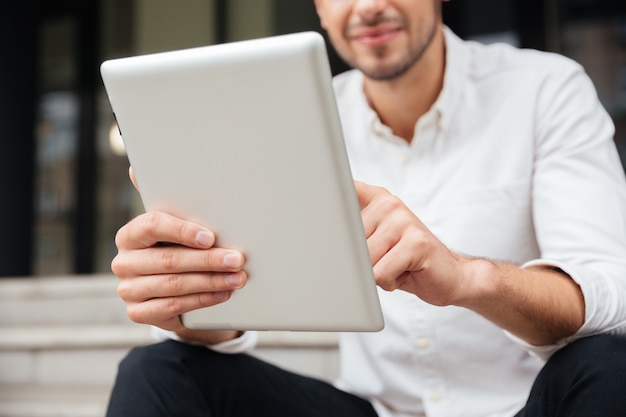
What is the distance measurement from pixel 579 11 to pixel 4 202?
3.04 m

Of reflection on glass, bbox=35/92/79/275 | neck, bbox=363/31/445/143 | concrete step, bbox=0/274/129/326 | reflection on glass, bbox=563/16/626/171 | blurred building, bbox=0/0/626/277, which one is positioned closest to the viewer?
neck, bbox=363/31/445/143

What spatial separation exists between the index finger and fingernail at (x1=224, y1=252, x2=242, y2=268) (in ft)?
0.09

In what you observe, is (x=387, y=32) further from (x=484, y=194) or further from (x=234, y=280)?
(x=234, y=280)

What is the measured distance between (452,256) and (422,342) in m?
0.38

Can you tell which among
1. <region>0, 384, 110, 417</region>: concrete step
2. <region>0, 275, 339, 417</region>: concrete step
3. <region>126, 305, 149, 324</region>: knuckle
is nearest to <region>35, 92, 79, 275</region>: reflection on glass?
<region>0, 275, 339, 417</region>: concrete step

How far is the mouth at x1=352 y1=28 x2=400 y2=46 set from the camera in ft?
4.00

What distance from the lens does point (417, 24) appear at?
122 centimetres

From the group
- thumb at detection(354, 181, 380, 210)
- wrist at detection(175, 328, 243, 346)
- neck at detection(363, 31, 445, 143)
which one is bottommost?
wrist at detection(175, 328, 243, 346)

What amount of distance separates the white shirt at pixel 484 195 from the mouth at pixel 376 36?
4.7 inches

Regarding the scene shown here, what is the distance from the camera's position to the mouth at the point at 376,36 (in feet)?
4.00

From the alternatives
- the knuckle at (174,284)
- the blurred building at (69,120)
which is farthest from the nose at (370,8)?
the blurred building at (69,120)

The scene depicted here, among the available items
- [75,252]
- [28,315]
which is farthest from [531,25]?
[75,252]

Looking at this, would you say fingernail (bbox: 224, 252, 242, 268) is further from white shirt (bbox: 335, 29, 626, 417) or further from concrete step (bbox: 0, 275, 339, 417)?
concrete step (bbox: 0, 275, 339, 417)

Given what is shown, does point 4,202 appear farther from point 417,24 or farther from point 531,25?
point 417,24
